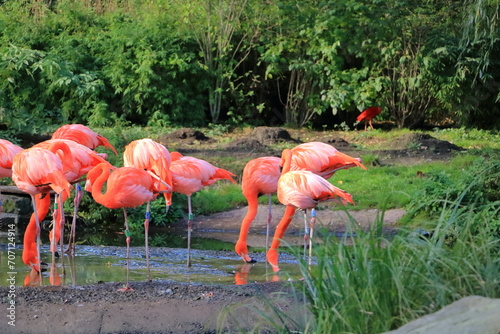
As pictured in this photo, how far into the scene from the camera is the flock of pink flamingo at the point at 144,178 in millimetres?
5355

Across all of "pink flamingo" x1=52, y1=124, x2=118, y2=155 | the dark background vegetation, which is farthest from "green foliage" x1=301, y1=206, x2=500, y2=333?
the dark background vegetation

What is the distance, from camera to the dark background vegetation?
13734mm

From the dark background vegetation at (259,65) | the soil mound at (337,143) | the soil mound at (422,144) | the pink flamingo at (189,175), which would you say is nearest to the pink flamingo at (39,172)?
the pink flamingo at (189,175)

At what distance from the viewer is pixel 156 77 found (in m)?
13.8

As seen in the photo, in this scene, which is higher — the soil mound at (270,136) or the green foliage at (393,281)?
the green foliage at (393,281)

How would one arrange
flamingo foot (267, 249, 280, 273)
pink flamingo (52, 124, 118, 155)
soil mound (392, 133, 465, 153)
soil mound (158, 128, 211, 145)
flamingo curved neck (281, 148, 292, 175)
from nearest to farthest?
1. flamingo foot (267, 249, 280, 273)
2. flamingo curved neck (281, 148, 292, 175)
3. pink flamingo (52, 124, 118, 155)
4. soil mound (392, 133, 465, 153)
5. soil mound (158, 128, 211, 145)

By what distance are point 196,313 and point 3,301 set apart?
1059mm

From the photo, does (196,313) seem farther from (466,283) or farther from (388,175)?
(388,175)

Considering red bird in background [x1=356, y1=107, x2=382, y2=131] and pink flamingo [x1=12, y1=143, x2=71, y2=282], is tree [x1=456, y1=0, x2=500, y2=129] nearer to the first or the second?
red bird in background [x1=356, y1=107, x2=382, y2=131]

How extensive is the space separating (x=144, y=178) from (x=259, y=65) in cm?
972

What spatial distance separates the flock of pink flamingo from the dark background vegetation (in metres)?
7.31

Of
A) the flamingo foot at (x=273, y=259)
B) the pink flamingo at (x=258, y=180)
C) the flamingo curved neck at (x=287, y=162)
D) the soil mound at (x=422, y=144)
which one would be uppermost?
the flamingo curved neck at (x=287, y=162)

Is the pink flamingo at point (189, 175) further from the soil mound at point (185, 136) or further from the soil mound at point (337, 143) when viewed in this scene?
the soil mound at point (185, 136)

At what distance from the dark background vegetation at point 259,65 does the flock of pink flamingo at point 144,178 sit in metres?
7.31
